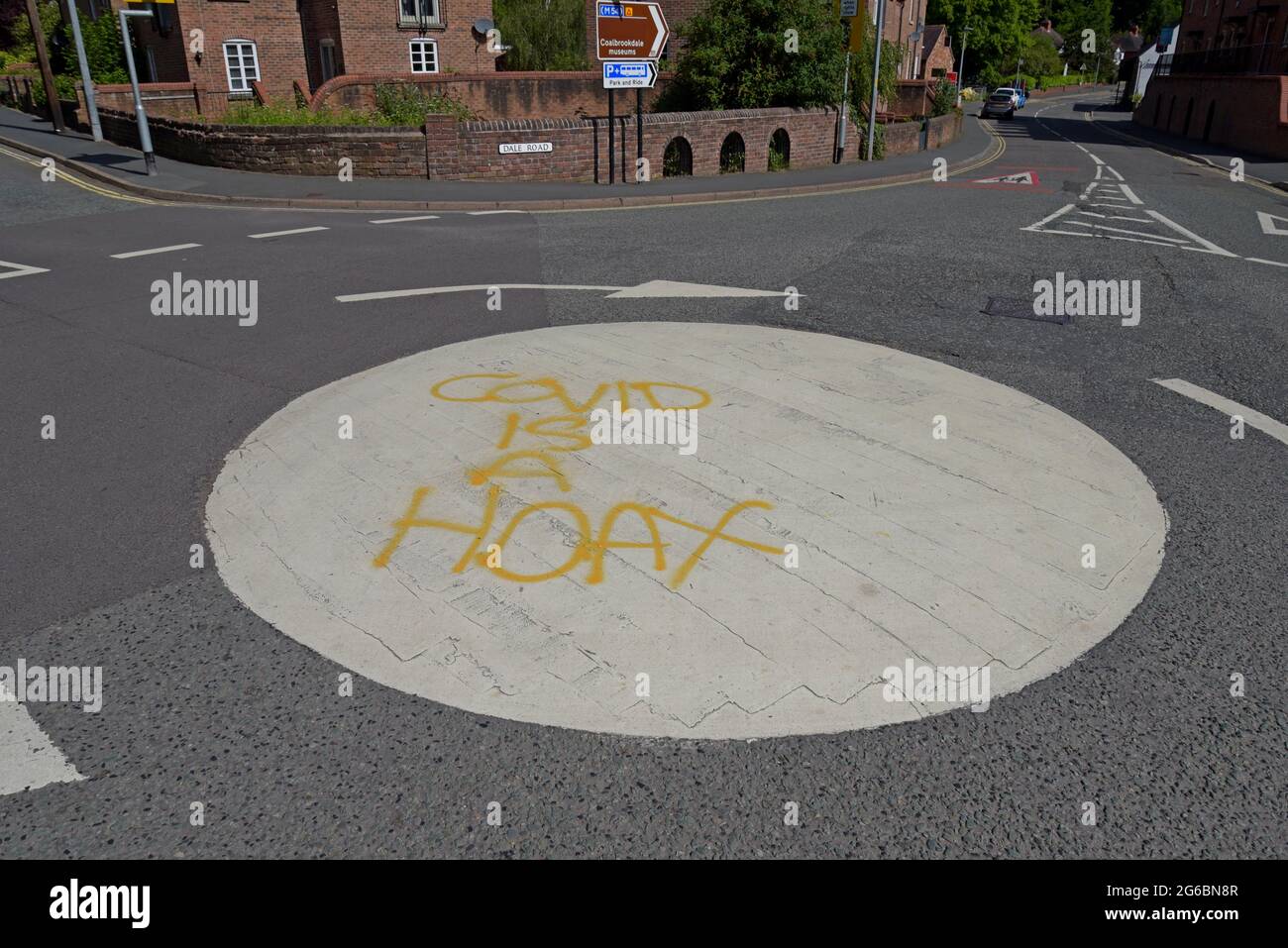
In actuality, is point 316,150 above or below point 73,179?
above

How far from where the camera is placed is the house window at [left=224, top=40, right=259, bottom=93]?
35.8 metres

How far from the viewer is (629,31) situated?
67.9 ft

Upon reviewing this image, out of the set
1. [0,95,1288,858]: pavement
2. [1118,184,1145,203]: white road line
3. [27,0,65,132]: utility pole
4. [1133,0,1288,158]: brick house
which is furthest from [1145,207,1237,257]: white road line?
[27,0,65,132]: utility pole

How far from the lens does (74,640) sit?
458cm

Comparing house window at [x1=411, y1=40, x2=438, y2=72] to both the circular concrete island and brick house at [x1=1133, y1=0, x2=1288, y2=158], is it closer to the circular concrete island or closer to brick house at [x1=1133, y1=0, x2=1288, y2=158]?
brick house at [x1=1133, y1=0, x2=1288, y2=158]

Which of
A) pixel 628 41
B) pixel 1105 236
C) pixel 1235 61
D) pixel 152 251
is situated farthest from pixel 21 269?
pixel 1235 61

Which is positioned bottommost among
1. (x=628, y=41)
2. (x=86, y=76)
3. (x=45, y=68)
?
(x=86, y=76)

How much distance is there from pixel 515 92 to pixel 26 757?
3570cm

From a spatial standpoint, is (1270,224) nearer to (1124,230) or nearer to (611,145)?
(1124,230)
